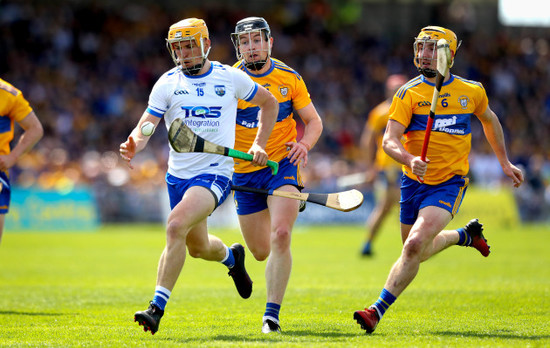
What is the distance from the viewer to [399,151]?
7.08m

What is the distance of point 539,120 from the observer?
3400 centimetres

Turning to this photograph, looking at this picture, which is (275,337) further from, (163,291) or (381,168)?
(381,168)

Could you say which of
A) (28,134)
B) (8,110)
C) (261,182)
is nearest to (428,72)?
(261,182)

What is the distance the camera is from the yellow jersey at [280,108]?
769 cm

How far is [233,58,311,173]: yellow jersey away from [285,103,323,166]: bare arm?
0.10 metres

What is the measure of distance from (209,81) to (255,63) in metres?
0.77

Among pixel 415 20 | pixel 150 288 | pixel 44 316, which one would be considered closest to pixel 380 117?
pixel 150 288

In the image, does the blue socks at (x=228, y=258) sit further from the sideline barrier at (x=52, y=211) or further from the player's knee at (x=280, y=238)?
the sideline barrier at (x=52, y=211)

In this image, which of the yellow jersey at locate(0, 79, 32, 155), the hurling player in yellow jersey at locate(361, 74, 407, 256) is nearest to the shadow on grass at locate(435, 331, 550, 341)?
the yellow jersey at locate(0, 79, 32, 155)

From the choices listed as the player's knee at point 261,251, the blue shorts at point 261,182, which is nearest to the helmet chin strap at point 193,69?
the blue shorts at point 261,182

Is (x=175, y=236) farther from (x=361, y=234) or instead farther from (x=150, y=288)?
(x=361, y=234)

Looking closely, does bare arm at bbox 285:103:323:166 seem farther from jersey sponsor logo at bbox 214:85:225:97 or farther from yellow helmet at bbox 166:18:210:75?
yellow helmet at bbox 166:18:210:75

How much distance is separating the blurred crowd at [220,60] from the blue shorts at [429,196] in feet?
56.4

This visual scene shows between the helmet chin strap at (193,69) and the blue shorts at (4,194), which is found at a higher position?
the helmet chin strap at (193,69)
